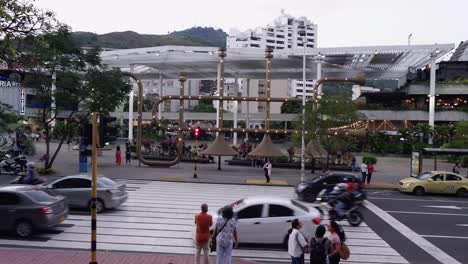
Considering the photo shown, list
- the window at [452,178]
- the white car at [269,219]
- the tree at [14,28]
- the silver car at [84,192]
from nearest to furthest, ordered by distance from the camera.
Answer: the tree at [14,28] → the white car at [269,219] → the silver car at [84,192] → the window at [452,178]

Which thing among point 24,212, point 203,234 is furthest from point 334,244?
point 24,212

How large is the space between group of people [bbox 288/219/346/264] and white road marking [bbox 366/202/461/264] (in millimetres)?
5035

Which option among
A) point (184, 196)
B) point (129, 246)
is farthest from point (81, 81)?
point (129, 246)

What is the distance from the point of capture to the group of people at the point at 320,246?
406 inches

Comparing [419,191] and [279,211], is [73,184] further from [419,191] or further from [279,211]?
[419,191]

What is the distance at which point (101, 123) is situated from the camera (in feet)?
36.6

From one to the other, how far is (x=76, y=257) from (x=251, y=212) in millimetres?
5007

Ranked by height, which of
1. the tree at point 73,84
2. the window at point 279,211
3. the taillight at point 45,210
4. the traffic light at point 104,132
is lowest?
the taillight at point 45,210

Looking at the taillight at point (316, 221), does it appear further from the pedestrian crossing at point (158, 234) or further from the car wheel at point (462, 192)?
the car wheel at point (462, 192)

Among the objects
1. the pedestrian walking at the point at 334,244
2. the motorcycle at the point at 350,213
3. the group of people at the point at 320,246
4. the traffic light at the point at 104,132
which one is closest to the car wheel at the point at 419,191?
the motorcycle at the point at 350,213

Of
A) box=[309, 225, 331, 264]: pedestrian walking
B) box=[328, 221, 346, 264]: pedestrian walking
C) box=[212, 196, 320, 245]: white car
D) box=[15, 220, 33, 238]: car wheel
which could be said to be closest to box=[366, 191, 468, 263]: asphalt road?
box=[212, 196, 320, 245]: white car

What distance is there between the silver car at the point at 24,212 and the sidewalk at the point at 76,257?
1.39 metres

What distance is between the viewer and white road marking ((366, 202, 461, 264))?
580 inches

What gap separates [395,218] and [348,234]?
417 centimetres
